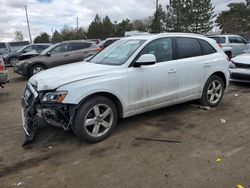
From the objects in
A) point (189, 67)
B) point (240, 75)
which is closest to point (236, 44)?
point (240, 75)

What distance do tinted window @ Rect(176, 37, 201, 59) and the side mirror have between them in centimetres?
Result: 92

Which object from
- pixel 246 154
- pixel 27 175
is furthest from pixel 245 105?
pixel 27 175

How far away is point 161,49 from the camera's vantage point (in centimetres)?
534

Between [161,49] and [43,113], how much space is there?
2.54 metres

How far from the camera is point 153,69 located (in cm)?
503

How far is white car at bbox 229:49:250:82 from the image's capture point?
8.37 metres

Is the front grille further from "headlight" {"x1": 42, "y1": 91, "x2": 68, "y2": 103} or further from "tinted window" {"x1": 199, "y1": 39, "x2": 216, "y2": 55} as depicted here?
"headlight" {"x1": 42, "y1": 91, "x2": 68, "y2": 103}

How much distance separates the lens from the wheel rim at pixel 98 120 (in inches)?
173

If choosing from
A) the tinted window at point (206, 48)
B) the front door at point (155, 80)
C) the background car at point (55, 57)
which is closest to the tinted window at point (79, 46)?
the background car at point (55, 57)

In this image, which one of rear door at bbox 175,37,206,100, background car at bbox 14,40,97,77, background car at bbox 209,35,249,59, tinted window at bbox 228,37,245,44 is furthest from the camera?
tinted window at bbox 228,37,245,44

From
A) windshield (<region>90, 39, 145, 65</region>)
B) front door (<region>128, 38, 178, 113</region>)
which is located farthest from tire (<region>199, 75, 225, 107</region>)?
windshield (<region>90, 39, 145, 65</region>)

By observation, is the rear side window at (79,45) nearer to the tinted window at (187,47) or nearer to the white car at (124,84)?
the white car at (124,84)

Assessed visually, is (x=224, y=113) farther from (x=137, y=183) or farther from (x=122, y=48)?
(x=137, y=183)

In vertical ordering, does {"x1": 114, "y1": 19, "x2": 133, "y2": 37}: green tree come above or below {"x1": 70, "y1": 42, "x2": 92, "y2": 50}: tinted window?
above
